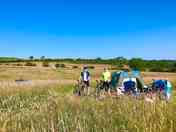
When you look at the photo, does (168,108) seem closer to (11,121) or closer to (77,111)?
(77,111)

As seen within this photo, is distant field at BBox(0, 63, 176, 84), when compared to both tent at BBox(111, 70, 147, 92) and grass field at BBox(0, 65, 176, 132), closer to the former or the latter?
tent at BBox(111, 70, 147, 92)

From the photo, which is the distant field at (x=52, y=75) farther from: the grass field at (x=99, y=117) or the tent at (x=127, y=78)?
the grass field at (x=99, y=117)

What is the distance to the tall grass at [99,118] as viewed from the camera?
595cm

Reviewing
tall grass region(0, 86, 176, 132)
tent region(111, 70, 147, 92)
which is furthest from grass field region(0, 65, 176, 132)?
tent region(111, 70, 147, 92)

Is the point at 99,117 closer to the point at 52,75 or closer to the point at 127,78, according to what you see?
the point at 127,78

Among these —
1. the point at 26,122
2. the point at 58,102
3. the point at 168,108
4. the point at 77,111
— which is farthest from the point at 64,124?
the point at 58,102

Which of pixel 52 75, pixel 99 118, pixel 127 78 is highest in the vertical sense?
pixel 99 118

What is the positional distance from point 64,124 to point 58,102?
2037mm

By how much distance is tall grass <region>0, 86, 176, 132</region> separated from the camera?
19.5 ft

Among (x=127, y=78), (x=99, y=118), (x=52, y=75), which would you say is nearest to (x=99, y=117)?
(x=99, y=118)

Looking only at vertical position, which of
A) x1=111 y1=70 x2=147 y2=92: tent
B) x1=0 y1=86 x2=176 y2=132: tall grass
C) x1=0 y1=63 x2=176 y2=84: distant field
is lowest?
x1=0 y1=63 x2=176 y2=84: distant field

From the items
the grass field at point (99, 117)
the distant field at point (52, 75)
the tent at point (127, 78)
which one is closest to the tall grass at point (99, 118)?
the grass field at point (99, 117)

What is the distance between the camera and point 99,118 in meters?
6.63

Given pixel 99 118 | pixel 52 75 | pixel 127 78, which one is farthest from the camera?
pixel 52 75
